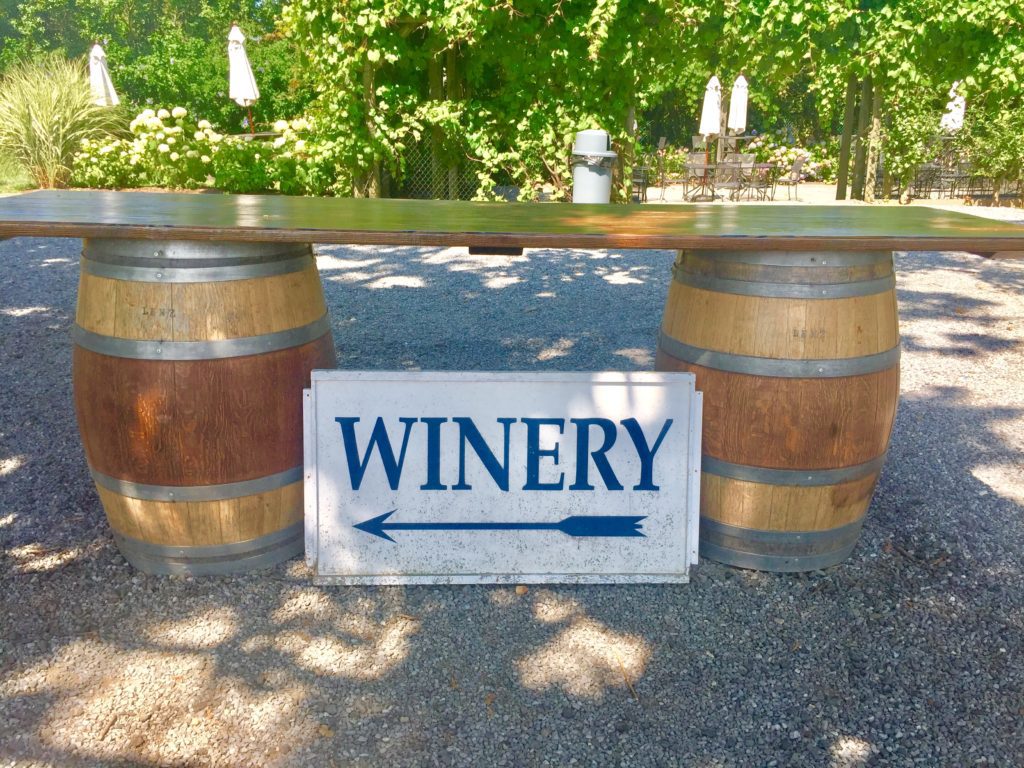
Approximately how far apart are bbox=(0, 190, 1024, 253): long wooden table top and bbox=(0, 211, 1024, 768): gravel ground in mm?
1059

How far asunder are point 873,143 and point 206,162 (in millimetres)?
9316

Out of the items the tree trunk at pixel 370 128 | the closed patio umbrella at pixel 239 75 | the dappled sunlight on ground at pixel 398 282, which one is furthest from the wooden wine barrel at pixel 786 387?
the closed patio umbrella at pixel 239 75

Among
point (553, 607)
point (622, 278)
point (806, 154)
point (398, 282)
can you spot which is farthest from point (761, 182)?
point (553, 607)

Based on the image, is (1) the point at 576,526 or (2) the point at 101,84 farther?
(2) the point at 101,84

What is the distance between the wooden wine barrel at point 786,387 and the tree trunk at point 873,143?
1161 cm

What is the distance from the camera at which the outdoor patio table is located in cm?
245

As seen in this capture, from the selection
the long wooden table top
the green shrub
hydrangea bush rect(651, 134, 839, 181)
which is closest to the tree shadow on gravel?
the long wooden table top

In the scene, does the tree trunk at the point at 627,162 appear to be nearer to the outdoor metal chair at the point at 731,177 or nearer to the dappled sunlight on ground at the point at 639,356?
the outdoor metal chair at the point at 731,177

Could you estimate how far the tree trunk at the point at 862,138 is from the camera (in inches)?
515

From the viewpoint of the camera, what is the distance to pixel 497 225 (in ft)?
8.54

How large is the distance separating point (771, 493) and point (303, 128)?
1010cm

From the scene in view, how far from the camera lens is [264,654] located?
7.94 feet

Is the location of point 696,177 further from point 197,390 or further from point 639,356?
point 197,390

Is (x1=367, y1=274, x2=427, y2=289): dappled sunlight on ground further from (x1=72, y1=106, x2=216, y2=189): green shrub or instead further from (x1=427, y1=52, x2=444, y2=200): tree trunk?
(x1=72, y1=106, x2=216, y2=189): green shrub
